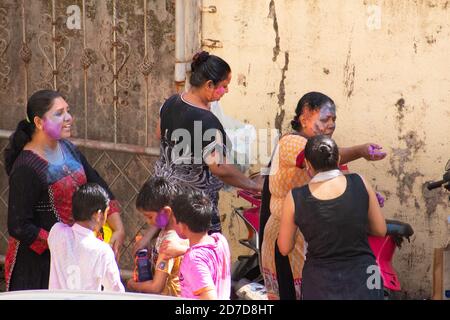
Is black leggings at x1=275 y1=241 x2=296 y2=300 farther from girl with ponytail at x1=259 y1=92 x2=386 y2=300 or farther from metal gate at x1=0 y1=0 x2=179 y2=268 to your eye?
metal gate at x1=0 y1=0 x2=179 y2=268

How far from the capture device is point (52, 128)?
19.2 feet

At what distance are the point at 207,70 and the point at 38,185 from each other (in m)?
1.19

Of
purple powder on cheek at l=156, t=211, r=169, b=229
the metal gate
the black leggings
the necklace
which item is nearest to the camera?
the necklace

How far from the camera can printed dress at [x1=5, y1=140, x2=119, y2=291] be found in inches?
225

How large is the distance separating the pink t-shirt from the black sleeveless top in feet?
1.45

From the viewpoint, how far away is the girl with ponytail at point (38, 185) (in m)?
Result: 5.73

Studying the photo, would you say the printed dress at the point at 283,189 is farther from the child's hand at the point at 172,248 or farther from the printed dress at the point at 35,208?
the printed dress at the point at 35,208

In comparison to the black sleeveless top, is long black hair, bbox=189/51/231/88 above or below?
above

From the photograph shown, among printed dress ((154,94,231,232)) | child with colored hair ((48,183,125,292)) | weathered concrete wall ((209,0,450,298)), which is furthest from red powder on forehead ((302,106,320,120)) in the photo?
child with colored hair ((48,183,125,292))

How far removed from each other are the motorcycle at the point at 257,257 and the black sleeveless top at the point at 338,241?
2.95 feet

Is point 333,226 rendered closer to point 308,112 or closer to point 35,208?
point 308,112

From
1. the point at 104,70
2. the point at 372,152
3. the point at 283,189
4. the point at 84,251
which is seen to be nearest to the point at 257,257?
the point at 283,189

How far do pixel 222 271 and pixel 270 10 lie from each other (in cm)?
244
